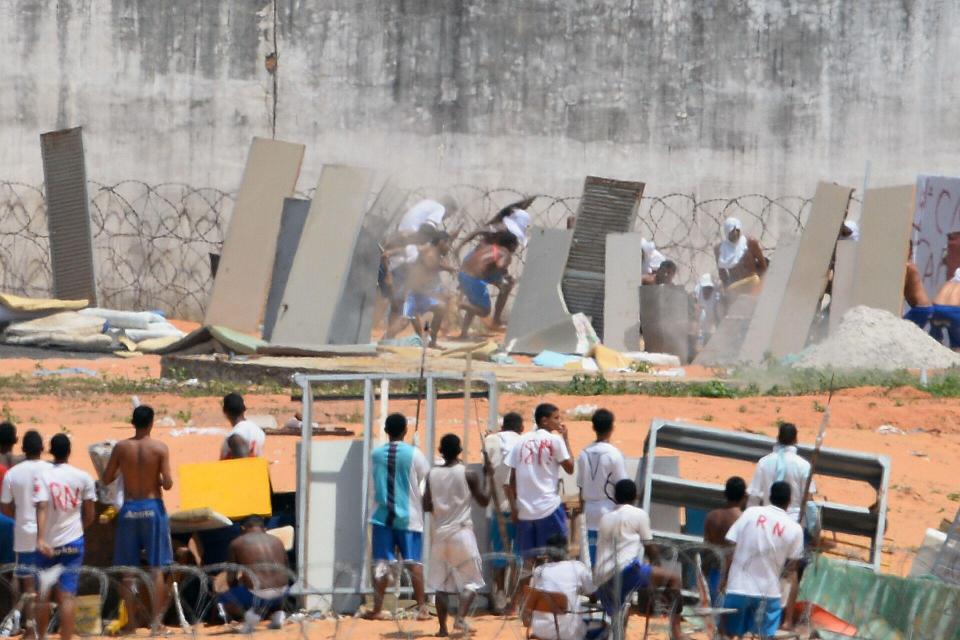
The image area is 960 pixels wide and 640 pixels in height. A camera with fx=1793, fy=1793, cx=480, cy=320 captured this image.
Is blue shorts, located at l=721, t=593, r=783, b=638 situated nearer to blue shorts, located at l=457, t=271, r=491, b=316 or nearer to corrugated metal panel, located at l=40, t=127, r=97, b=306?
blue shorts, located at l=457, t=271, r=491, b=316

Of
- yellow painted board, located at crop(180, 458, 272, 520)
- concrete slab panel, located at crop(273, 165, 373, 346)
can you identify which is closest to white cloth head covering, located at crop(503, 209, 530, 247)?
concrete slab panel, located at crop(273, 165, 373, 346)

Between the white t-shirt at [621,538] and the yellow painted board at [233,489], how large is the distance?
2.31m

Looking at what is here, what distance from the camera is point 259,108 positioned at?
81.0 ft

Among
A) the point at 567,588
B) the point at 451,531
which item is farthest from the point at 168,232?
the point at 567,588

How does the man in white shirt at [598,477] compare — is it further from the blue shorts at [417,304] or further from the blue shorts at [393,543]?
the blue shorts at [417,304]

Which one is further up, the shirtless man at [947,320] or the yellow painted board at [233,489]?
the shirtless man at [947,320]

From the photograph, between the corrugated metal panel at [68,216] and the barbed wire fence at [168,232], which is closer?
the corrugated metal panel at [68,216]

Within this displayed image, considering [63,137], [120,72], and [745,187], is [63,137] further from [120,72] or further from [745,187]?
[745,187]

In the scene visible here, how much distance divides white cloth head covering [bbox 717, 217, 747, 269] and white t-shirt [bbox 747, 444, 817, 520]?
500 inches

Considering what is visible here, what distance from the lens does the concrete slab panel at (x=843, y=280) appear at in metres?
19.8

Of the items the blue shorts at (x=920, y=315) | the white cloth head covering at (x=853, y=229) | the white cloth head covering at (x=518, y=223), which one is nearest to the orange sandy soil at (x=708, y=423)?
the blue shorts at (x=920, y=315)

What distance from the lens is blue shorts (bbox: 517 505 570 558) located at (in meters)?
9.75

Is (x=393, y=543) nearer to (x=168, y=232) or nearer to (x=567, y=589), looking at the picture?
(x=567, y=589)

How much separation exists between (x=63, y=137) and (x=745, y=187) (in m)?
9.28
